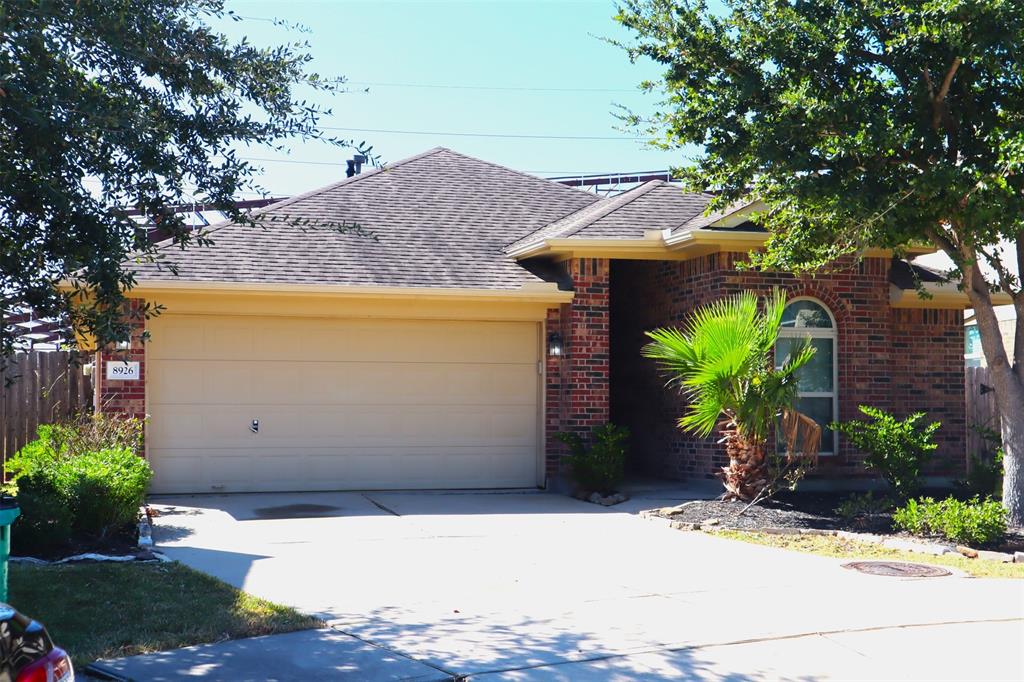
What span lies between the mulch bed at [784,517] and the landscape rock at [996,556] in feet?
2.57

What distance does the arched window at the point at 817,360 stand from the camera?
14.5 m

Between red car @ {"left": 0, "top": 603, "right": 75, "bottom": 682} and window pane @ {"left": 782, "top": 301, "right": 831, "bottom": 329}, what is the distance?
12166mm

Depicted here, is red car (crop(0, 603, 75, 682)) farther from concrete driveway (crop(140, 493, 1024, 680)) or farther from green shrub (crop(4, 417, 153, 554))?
green shrub (crop(4, 417, 153, 554))

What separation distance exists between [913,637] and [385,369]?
8.81 meters

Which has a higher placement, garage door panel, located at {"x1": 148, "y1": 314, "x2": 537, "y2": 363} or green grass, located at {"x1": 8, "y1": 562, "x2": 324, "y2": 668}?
garage door panel, located at {"x1": 148, "y1": 314, "x2": 537, "y2": 363}

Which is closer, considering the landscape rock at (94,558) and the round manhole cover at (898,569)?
the landscape rock at (94,558)

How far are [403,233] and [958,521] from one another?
340 inches

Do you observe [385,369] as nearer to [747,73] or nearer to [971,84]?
[747,73]

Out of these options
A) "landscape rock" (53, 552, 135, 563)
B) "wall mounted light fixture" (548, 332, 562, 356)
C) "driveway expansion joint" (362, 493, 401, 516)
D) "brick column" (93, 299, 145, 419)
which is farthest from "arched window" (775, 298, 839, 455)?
"landscape rock" (53, 552, 135, 563)

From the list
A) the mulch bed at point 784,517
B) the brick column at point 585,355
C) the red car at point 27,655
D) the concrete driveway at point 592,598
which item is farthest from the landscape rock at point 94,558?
the brick column at point 585,355

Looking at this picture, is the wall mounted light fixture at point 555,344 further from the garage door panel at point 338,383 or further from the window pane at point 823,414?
the window pane at point 823,414

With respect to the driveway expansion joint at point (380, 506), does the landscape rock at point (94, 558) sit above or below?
above

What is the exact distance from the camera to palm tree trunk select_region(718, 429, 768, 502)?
12.2 metres

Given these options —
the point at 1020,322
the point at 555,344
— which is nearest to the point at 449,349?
the point at 555,344
